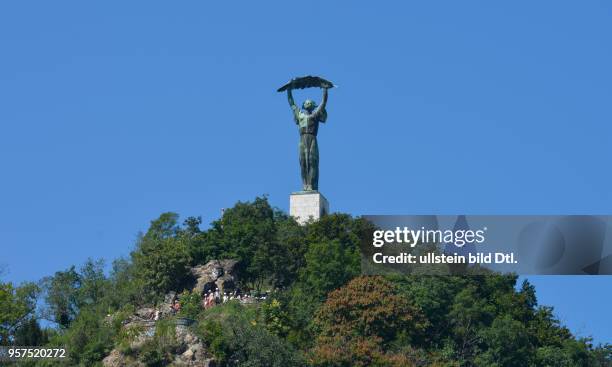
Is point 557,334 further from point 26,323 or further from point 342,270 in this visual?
point 26,323

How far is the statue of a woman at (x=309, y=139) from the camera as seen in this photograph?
6425 centimetres

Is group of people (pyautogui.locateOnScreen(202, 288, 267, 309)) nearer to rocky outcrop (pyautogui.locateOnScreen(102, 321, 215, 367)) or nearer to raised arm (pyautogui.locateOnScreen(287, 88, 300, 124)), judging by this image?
rocky outcrop (pyautogui.locateOnScreen(102, 321, 215, 367))

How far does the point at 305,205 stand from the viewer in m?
63.6

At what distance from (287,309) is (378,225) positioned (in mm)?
7930

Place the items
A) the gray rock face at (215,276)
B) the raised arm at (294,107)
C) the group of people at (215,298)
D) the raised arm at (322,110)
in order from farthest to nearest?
the raised arm at (294,107)
the raised arm at (322,110)
the gray rock face at (215,276)
the group of people at (215,298)

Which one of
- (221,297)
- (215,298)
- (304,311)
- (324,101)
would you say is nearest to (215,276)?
(221,297)

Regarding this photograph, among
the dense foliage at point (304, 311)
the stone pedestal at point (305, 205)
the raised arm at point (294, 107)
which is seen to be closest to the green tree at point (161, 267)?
the dense foliage at point (304, 311)

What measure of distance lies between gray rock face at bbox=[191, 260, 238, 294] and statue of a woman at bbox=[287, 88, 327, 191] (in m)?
6.22

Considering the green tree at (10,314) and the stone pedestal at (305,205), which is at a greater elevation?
the stone pedestal at (305,205)

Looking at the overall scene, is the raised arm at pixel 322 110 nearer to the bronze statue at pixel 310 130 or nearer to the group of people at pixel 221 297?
the bronze statue at pixel 310 130

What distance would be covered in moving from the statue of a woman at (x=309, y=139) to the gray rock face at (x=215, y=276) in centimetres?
622

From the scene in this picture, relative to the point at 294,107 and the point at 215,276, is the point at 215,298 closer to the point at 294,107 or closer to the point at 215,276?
the point at 215,276

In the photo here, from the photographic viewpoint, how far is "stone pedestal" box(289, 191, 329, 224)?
63.4m

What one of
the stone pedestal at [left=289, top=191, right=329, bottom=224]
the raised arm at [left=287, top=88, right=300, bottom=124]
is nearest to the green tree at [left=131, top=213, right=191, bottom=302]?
the stone pedestal at [left=289, top=191, right=329, bottom=224]
